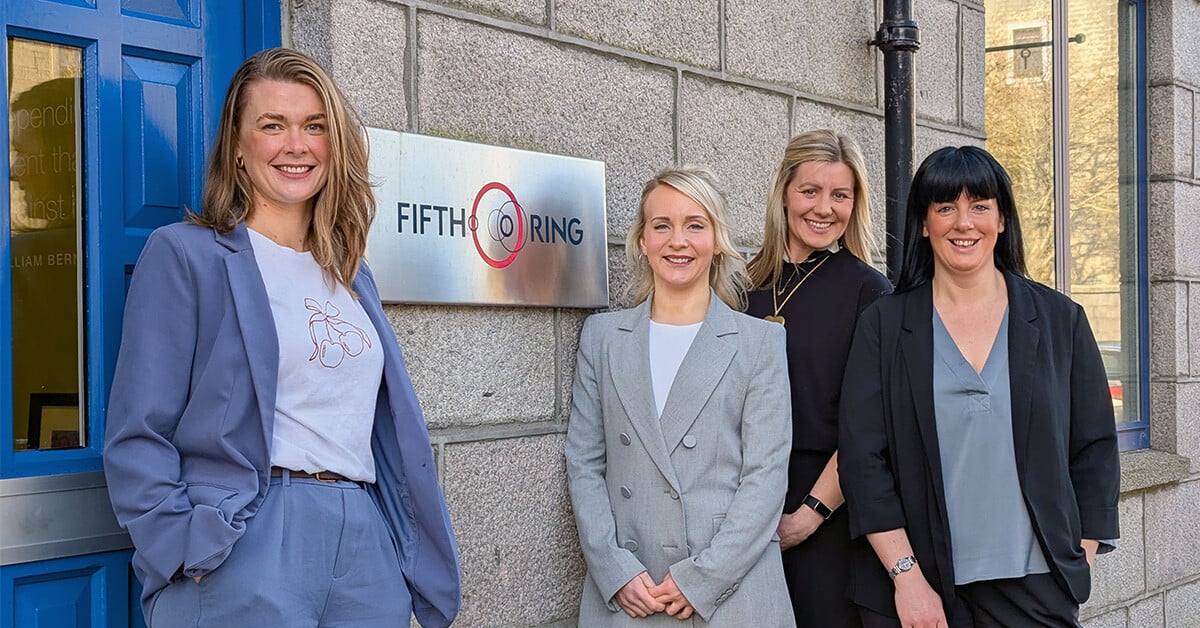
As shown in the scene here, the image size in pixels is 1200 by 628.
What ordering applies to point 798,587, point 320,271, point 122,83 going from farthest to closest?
point 798,587 → point 122,83 → point 320,271

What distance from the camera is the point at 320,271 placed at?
2697 millimetres

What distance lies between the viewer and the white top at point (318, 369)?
2545 mm

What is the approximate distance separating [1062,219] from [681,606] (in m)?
4.15

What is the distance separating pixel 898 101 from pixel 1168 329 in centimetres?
270

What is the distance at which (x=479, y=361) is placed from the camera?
3.54 m

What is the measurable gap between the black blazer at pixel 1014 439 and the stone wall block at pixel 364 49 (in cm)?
144

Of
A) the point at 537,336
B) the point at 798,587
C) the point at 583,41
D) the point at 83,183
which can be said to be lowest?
the point at 798,587

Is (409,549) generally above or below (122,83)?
below

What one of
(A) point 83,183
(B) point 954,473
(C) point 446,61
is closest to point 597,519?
(B) point 954,473

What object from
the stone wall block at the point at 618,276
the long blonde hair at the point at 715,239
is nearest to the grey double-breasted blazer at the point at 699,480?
the long blonde hair at the point at 715,239

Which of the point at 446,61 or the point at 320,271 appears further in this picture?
the point at 446,61

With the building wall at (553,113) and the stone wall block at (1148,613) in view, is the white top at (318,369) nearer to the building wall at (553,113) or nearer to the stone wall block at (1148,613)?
the building wall at (553,113)

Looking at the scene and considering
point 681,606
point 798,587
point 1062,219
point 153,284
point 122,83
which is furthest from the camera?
point 1062,219

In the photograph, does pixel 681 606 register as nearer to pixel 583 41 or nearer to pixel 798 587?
pixel 798 587
